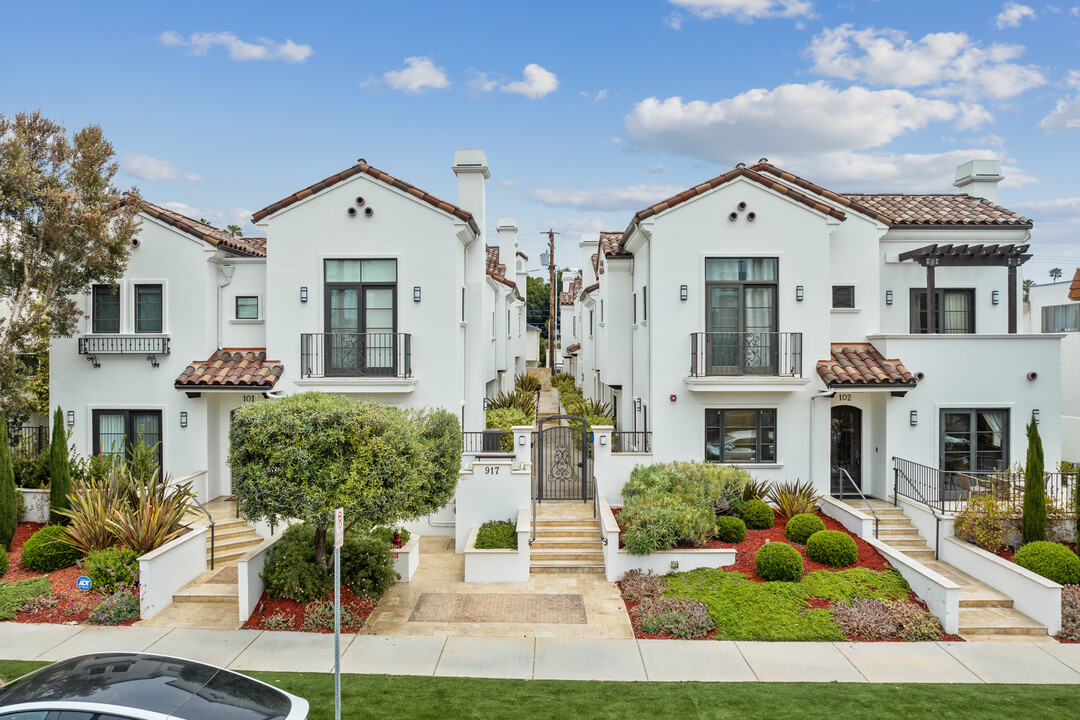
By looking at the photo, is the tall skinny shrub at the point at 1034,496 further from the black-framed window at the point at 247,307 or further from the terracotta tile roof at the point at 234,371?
the black-framed window at the point at 247,307

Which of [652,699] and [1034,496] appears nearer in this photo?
[652,699]

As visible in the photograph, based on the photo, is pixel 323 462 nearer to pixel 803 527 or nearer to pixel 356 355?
pixel 356 355

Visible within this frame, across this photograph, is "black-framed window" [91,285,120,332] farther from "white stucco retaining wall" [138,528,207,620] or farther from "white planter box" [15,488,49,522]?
"white stucco retaining wall" [138,528,207,620]

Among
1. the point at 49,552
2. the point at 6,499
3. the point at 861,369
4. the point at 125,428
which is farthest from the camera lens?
the point at 125,428

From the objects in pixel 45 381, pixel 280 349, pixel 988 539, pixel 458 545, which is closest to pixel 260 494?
pixel 458 545

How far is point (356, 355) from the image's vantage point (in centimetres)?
1681

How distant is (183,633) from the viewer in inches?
437

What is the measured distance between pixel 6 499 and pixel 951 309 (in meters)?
22.1

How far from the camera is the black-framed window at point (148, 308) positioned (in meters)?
17.1

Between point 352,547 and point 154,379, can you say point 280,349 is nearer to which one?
point 154,379

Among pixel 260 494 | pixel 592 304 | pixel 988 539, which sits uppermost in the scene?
pixel 592 304

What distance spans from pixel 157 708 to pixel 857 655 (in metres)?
9.12

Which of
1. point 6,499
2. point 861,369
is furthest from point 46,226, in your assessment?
point 861,369

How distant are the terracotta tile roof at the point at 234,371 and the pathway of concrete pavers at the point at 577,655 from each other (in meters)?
6.18
